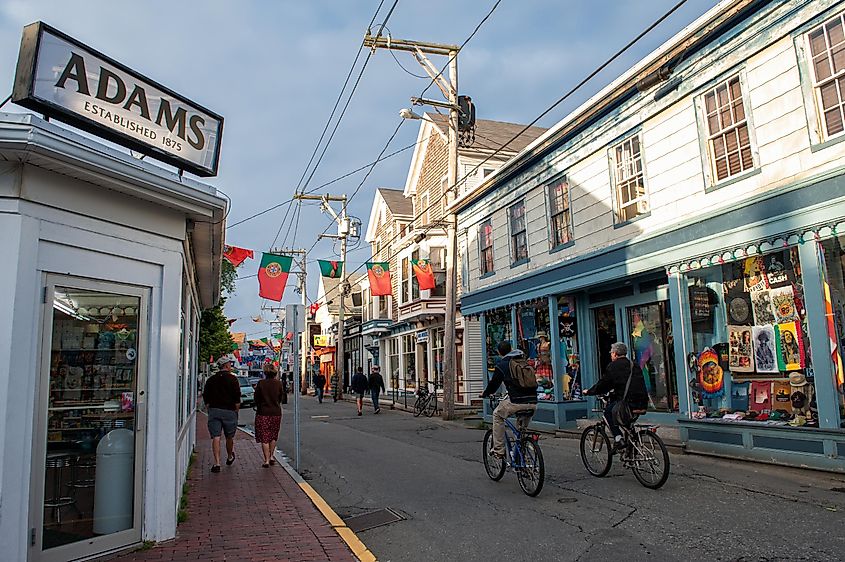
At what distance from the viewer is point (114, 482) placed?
19.1 feet

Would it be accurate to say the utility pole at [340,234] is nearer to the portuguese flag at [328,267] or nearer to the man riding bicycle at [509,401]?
the portuguese flag at [328,267]

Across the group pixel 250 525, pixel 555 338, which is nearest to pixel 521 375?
pixel 250 525

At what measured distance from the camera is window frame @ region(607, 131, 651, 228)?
12438mm

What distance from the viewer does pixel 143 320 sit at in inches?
240

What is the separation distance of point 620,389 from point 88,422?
6115mm

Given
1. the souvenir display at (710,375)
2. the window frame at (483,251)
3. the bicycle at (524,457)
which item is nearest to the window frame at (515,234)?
the window frame at (483,251)

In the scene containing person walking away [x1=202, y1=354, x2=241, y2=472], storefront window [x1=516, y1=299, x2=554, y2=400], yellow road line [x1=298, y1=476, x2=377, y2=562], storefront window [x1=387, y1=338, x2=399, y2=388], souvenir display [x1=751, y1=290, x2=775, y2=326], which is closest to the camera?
yellow road line [x1=298, y1=476, x2=377, y2=562]

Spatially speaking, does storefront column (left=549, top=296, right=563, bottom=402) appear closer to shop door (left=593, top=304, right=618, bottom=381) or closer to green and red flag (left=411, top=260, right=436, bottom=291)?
shop door (left=593, top=304, right=618, bottom=381)

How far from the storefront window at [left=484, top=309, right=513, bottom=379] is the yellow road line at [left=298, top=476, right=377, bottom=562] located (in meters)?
10.1

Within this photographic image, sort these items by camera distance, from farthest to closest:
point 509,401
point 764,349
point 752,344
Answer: point 752,344, point 764,349, point 509,401

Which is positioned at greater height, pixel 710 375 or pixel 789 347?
pixel 789 347

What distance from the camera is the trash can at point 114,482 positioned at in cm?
569

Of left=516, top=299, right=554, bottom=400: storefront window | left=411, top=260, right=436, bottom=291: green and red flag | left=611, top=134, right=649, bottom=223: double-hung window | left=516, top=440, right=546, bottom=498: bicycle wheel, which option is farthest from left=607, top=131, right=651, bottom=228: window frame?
left=411, top=260, right=436, bottom=291: green and red flag

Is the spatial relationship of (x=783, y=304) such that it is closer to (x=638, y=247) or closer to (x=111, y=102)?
(x=638, y=247)
